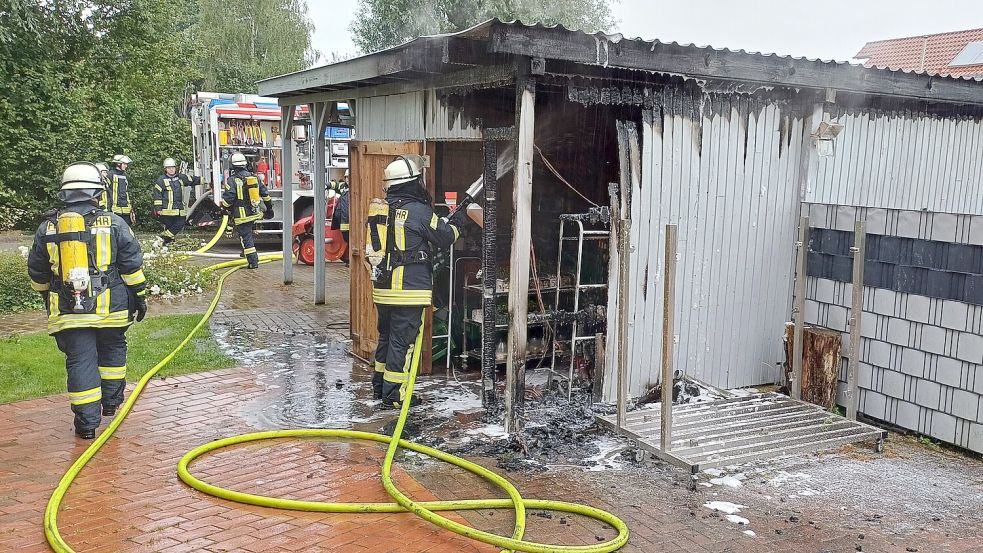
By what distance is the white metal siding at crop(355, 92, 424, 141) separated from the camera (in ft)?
24.9

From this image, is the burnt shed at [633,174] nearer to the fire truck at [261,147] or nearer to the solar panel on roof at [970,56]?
the fire truck at [261,147]

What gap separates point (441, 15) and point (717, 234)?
26.3 meters

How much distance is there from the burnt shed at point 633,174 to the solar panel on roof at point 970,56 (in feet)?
52.0

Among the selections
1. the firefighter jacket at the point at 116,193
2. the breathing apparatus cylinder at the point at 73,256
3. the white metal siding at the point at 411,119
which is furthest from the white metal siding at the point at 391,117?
the firefighter jacket at the point at 116,193

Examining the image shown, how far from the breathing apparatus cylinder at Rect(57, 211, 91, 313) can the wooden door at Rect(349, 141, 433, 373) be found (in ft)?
9.28

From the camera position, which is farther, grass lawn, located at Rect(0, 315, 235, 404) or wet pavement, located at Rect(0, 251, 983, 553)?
grass lawn, located at Rect(0, 315, 235, 404)

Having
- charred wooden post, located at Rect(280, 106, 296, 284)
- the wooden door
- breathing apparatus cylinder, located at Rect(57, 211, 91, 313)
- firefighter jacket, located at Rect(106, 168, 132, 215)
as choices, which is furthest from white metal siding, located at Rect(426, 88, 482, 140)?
firefighter jacket, located at Rect(106, 168, 132, 215)

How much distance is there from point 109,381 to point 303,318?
405cm

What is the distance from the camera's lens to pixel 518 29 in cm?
532

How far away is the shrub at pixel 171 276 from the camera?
11.5 meters

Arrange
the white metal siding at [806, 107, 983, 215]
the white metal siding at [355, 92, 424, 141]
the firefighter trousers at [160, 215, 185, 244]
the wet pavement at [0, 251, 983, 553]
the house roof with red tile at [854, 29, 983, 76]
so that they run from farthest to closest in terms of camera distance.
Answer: the house roof with red tile at [854, 29, 983, 76], the firefighter trousers at [160, 215, 185, 244], the white metal siding at [355, 92, 424, 141], the white metal siding at [806, 107, 983, 215], the wet pavement at [0, 251, 983, 553]

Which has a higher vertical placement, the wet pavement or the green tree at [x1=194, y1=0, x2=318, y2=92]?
the green tree at [x1=194, y1=0, x2=318, y2=92]

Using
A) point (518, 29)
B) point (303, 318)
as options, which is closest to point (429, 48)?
point (518, 29)

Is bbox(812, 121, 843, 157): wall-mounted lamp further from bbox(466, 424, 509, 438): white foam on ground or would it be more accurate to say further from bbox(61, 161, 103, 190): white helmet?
bbox(61, 161, 103, 190): white helmet
